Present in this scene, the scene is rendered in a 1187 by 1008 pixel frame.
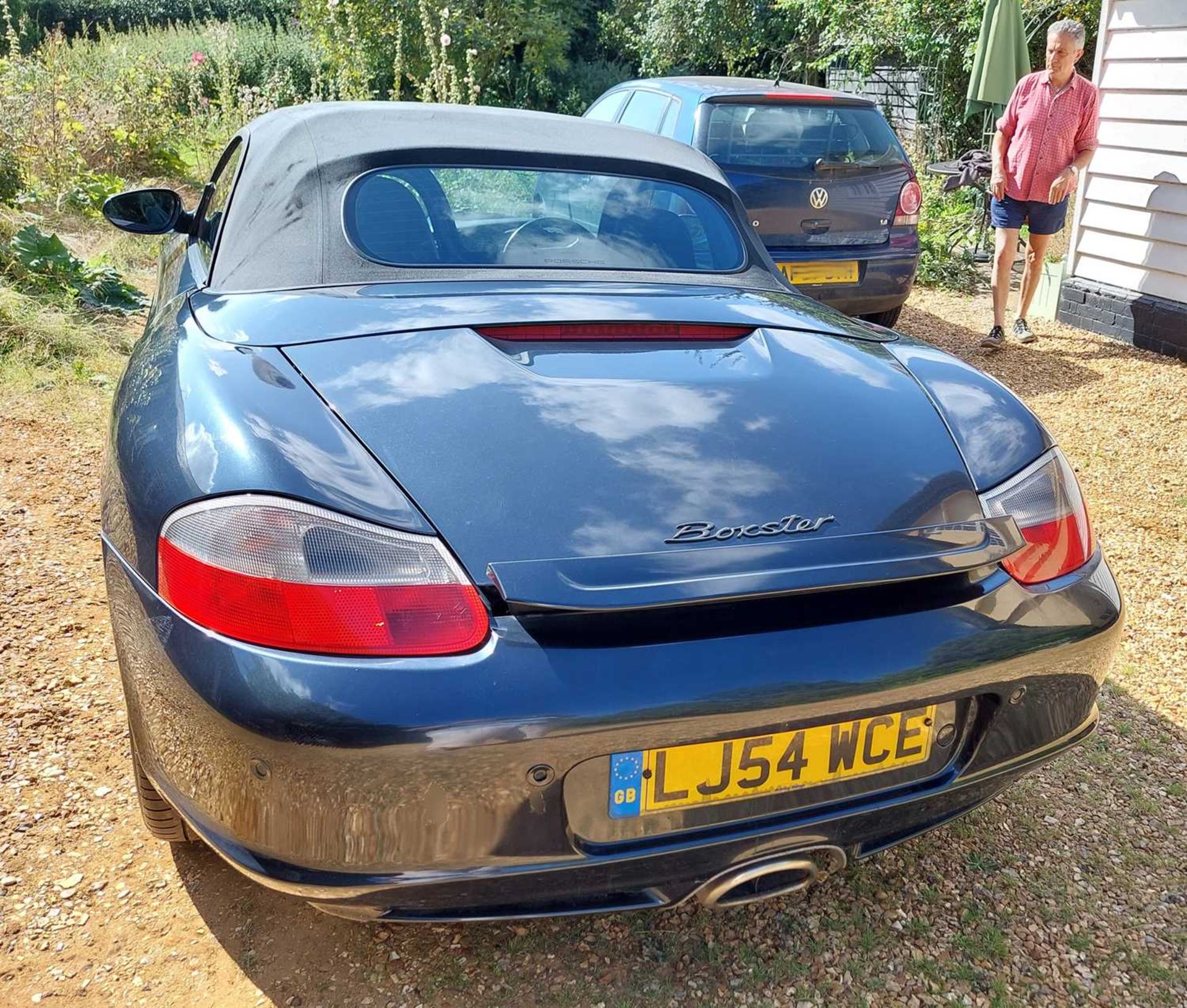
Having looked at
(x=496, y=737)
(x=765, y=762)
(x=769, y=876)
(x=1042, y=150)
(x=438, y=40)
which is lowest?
(x=769, y=876)

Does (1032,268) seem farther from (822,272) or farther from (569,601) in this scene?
(569,601)

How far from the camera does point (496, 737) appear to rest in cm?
141

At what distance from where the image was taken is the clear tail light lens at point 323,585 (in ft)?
4.76

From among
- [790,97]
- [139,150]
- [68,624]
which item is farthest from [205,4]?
[68,624]

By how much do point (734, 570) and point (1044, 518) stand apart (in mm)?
679

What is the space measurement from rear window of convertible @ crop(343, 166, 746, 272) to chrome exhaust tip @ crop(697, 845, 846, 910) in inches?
56.3

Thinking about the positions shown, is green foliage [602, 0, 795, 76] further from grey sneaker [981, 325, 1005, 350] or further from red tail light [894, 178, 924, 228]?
grey sneaker [981, 325, 1005, 350]

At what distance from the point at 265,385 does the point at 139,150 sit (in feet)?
34.1

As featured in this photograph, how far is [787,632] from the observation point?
1.55m

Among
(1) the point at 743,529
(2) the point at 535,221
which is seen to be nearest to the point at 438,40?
(2) the point at 535,221

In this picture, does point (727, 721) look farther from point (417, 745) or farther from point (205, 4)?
point (205, 4)

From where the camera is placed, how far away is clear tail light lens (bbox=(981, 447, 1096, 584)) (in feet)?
5.87

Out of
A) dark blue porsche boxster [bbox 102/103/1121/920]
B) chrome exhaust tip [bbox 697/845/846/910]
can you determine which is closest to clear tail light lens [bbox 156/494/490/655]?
dark blue porsche boxster [bbox 102/103/1121/920]

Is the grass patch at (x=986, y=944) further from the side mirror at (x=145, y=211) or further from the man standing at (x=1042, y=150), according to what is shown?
the man standing at (x=1042, y=150)
